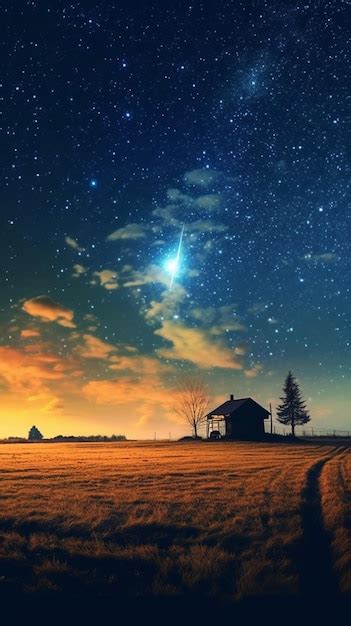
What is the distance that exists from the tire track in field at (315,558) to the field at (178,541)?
0.02m

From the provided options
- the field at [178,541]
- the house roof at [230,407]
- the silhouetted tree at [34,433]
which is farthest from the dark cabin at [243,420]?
the silhouetted tree at [34,433]

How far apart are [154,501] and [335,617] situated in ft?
28.4

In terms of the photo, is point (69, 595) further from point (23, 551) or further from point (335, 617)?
point (335, 617)

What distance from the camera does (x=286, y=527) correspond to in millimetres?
10414

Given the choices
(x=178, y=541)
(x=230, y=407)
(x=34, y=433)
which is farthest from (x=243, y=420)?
(x=34, y=433)

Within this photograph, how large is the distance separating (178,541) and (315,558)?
9.66 ft

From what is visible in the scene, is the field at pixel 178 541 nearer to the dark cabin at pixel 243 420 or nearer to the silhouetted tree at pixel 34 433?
the dark cabin at pixel 243 420

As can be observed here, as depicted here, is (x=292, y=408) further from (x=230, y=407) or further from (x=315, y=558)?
(x=315, y=558)

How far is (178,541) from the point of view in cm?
955

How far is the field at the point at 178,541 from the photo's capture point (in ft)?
23.0

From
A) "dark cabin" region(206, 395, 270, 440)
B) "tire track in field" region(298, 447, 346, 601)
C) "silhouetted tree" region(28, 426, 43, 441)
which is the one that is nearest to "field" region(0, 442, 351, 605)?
"tire track in field" region(298, 447, 346, 601)

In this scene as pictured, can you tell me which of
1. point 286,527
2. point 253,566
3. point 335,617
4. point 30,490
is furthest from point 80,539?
point 30,490

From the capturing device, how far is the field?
7.00 m

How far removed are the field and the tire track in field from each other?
20 mm
